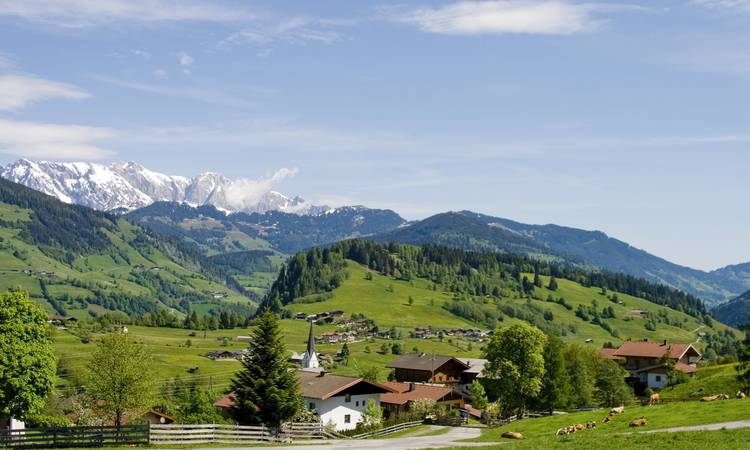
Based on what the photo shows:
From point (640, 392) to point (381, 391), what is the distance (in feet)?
238

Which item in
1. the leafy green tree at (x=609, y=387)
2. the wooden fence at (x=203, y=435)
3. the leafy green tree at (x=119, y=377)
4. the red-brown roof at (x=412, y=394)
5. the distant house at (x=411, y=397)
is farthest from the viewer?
the leafy green tree at (x=609, y=387)

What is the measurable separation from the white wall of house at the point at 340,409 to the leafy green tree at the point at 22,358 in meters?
45.3

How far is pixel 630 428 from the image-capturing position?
5247 cm

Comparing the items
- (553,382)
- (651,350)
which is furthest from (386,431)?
(651,350)

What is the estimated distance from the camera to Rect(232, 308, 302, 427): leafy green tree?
6662 cm

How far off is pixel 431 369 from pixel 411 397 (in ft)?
99.6

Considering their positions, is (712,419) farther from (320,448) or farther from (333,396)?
(333,396)

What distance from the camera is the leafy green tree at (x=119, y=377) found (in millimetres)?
73625

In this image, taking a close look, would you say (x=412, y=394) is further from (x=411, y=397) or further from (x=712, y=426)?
(x=712, y=426)

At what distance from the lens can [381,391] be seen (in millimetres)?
106000

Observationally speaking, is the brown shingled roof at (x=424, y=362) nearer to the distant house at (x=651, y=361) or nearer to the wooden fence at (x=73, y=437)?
the distant house at (x=651, y=361)

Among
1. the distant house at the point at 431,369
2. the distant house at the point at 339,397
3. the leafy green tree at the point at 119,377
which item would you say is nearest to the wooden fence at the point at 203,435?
the leafy green tree at the point at 119,377

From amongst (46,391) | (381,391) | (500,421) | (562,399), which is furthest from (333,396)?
(46,391)

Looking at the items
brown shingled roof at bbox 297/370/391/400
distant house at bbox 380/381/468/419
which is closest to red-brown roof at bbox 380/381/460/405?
distant house at bbox 380/381/468/419
